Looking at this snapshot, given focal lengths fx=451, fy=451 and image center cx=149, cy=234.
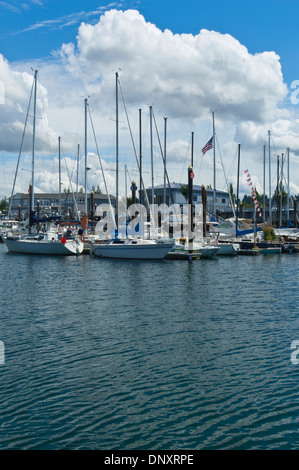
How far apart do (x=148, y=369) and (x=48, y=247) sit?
45489 mm

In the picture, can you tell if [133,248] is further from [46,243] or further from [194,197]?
[194,197]

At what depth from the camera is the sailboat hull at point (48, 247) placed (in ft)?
192

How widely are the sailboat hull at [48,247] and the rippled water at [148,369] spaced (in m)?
26.9

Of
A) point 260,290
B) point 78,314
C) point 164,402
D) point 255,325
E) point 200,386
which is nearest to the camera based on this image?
point 164,402

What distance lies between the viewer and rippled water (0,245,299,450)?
437 inches

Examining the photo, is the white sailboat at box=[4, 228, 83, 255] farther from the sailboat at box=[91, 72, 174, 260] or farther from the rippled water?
the rippled water

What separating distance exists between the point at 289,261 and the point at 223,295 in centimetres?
2809

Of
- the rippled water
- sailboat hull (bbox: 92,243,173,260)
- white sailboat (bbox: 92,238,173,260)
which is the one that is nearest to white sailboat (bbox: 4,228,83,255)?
white sailboat (bbox: 92,238,173,260)

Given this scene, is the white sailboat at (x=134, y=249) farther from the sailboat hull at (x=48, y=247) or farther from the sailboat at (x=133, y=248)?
the sailboat hull at (x=48, y=247)

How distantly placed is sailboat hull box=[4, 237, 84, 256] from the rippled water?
26902mm
